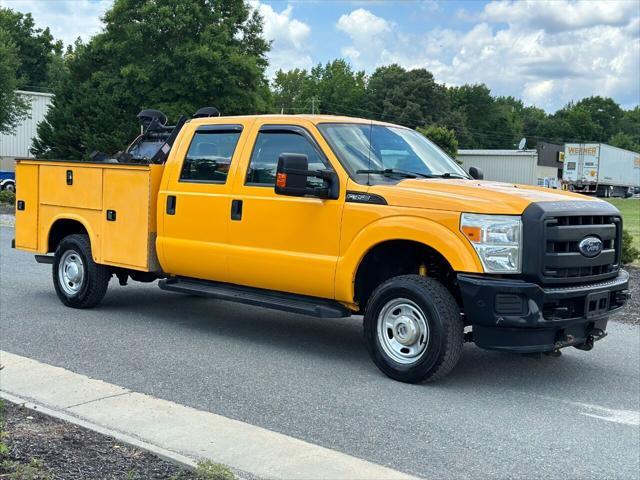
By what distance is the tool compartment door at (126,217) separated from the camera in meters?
7.76

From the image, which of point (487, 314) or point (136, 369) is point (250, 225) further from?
point (487, 314)

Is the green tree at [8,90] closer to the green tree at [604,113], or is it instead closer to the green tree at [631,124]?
the green tree at [604,113]

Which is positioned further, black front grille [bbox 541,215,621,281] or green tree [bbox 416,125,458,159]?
green tree [bbox 416,125,458,159]

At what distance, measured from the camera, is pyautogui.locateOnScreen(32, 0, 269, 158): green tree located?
111 ft

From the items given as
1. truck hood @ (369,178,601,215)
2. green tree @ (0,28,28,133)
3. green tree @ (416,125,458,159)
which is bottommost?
truck hood @ (369,178,601,215)

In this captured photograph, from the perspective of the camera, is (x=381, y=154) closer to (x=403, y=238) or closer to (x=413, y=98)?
(x=403, y=238)

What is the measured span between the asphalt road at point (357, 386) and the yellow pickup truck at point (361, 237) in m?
0.44

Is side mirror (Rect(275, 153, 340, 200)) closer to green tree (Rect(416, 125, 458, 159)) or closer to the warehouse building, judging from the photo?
green tree (Rect(416, 125, 458, 159))

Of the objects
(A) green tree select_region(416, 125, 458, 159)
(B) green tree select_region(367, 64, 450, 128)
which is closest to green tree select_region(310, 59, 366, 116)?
(B) green tree select_region(367, 64, 450, 128)

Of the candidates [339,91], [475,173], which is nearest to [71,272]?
[475,173]

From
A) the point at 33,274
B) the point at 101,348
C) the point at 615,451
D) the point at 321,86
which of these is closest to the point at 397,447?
the point at 615,451

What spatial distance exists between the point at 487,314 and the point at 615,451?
1.31 metres

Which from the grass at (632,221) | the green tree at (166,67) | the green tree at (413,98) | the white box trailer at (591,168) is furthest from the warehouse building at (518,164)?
the green tree at (166,67)

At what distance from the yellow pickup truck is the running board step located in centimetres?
2
